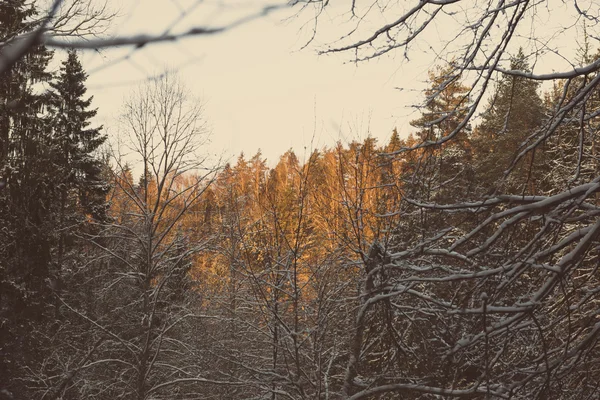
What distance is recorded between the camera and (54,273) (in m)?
11.7

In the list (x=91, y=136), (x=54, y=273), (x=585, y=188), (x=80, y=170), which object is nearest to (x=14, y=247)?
(x=54, y=273)

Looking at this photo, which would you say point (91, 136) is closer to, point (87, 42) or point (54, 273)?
point (54, 273)

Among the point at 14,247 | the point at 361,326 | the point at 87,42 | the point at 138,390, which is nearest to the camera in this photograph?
the point at 87,42

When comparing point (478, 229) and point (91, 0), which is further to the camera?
point (91, 0)

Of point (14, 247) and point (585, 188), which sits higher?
point (585, 188)

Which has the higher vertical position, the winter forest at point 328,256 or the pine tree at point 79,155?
the pine tree at point 79,155

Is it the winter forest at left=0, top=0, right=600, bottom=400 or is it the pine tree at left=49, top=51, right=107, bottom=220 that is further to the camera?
the pine tree at left=49, top=51, right=107, bottom=220

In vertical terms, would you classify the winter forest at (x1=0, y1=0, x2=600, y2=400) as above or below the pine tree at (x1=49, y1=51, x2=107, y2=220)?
below

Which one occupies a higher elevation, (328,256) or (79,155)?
(79,155)

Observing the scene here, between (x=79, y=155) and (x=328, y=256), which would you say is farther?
(x=79, y=155)

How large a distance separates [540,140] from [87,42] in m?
2.27

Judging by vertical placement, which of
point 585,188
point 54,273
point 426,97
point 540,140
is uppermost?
point 426,97

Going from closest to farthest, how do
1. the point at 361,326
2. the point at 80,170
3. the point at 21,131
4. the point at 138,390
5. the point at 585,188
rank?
the point at 585,188
the point at 21,131
the point at 361,326
the point at 138,390
the point at 80,170

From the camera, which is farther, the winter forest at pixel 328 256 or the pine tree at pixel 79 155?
the pine tree at pixel 79 155
